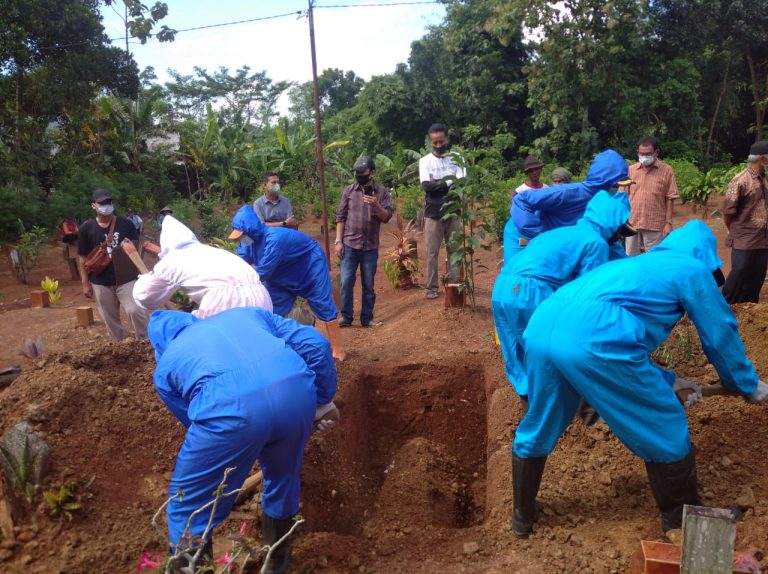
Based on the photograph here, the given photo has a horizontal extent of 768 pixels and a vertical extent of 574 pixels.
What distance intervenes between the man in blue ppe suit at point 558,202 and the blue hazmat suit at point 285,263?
5.05 feet

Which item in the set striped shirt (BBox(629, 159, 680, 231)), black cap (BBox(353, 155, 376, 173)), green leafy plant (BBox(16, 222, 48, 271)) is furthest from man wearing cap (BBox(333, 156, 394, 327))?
green leafy plant (BBox(16, 222, 48, 271))

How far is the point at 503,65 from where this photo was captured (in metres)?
18.4

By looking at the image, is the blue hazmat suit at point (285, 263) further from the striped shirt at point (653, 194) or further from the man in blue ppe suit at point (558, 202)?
the striped shirt at point (653, 194)

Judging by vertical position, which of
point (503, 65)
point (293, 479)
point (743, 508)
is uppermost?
point (503, 65)

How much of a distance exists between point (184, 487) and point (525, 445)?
1.57 meters

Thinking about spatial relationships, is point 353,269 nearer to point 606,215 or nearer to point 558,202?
point 558,202

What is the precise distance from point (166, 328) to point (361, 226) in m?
3.58

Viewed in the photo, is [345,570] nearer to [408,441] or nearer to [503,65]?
[408,441]

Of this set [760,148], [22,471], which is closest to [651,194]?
[760,148]

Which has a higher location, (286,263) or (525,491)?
(286,263)

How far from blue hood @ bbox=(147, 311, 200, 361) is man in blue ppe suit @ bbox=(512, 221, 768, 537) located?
1627mm

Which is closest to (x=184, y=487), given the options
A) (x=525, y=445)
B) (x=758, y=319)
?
(x=525, y=445)

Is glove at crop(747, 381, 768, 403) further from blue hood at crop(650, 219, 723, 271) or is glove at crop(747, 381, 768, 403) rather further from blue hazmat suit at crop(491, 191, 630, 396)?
blue hazmat suit at crop(491, 191, 630, 396)

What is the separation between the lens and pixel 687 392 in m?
2.99
